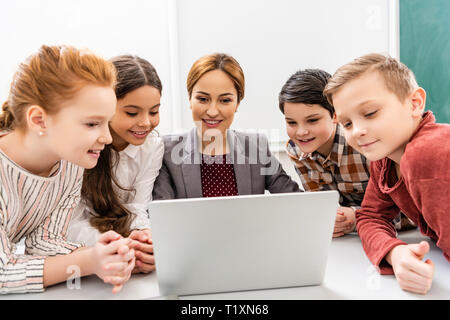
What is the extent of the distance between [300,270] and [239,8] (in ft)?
5.63

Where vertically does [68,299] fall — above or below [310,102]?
below

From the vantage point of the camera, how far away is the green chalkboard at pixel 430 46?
78.2 inches

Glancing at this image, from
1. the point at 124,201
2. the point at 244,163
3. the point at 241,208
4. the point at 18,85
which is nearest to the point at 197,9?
the point at 244,163

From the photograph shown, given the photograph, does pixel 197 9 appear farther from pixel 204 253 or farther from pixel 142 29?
pixel 204 253

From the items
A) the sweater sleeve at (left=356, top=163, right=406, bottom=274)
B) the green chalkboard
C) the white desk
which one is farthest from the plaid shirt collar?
the green chalkboard

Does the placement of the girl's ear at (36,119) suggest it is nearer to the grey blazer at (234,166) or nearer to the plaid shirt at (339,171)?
the grey blazer at (234,166)

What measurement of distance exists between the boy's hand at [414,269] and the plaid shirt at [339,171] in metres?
0.44

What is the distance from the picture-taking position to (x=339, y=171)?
1.21 metres

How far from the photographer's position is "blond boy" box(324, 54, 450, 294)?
708 mm

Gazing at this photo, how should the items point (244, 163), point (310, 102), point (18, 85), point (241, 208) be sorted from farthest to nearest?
point (244, 163) < point (310, 102) < point (18, 85) < point (241, 208)

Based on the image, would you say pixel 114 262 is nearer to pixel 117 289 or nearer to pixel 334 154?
pixel 117 289

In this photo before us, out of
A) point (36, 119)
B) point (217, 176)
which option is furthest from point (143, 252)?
point (217, 176)

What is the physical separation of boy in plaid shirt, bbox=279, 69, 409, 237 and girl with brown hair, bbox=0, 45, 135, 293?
56 cm

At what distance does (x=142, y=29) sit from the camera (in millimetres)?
1974
